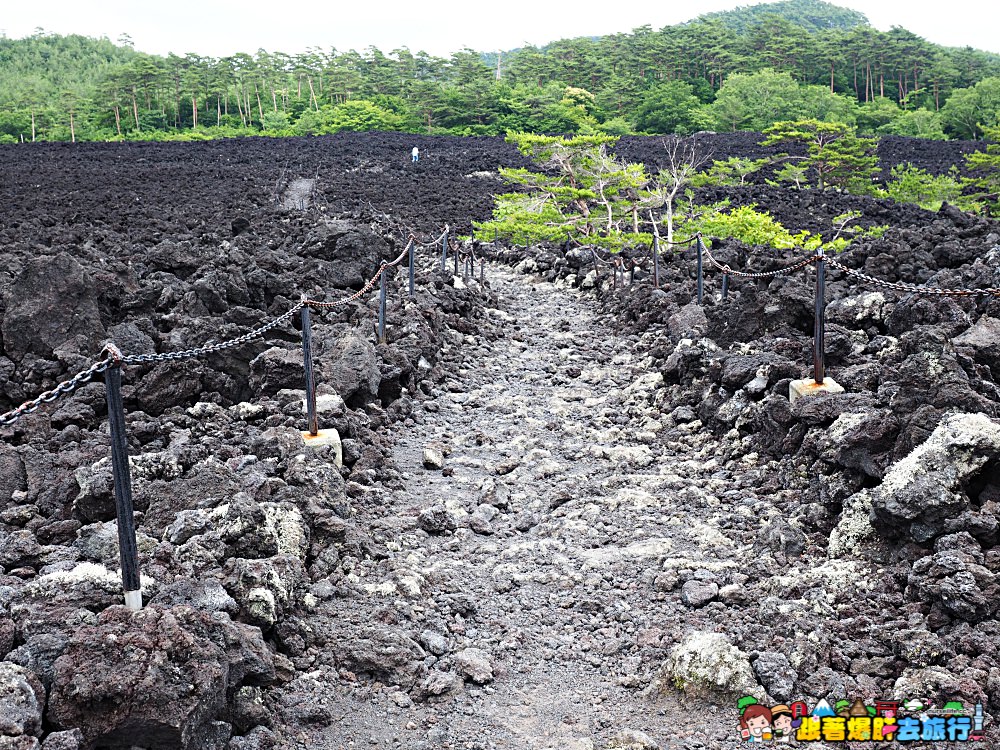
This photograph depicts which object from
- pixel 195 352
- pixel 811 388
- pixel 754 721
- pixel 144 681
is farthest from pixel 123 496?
pixel 811 388

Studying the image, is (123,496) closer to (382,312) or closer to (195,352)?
(195,352)

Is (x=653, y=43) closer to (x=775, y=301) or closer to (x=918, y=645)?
(x=775, y=301)

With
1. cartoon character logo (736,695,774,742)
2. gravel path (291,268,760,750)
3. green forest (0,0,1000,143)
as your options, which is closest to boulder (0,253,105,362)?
gravel path (291,268,760,750)

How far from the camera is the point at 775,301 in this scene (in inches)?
344

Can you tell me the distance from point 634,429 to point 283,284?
4611 millimetres

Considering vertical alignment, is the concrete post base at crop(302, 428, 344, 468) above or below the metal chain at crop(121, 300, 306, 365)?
below

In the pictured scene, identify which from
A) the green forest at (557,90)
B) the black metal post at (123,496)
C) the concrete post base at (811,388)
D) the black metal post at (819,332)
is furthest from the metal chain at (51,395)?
the green forest at (557,90)

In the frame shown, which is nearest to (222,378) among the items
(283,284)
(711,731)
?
(283,284)

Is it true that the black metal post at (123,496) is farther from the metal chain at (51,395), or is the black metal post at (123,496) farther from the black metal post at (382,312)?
the black metal post at (382,312)

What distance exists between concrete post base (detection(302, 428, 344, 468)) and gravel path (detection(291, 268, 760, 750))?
431 mm

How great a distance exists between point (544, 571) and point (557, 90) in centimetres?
6462

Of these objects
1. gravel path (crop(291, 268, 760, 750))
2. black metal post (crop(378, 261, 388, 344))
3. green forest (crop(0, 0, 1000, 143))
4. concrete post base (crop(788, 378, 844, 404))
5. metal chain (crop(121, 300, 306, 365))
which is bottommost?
gravel path (crop(291, 268, 760, 750))

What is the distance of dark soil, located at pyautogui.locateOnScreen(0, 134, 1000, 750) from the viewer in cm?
357

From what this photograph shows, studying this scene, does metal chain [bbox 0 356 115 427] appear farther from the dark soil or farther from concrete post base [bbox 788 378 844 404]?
concrete post base [bbox 788 378 844 404]
